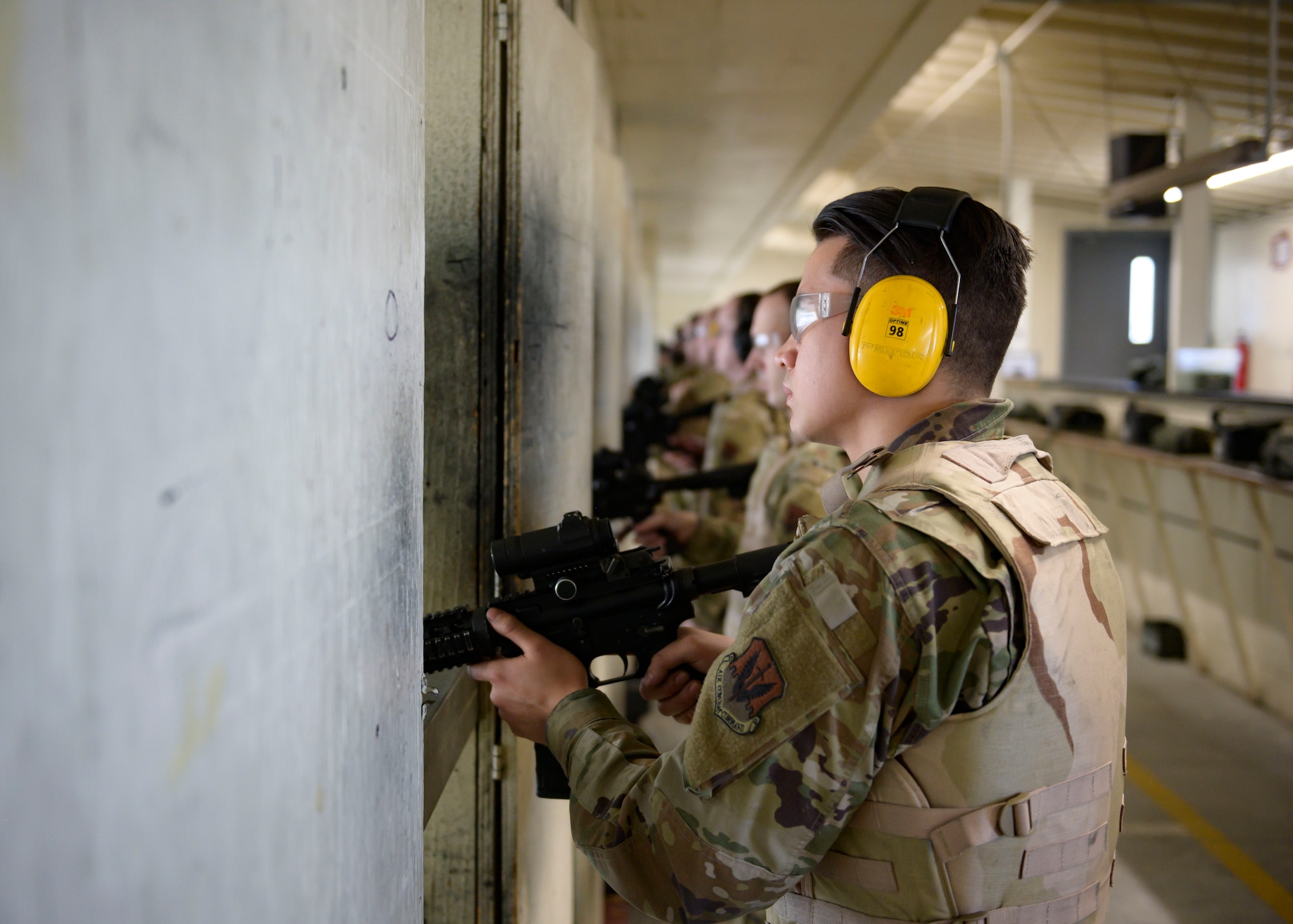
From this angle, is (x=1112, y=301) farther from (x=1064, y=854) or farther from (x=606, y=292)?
(x=1064, y=854)

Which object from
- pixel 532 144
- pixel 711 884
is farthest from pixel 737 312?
pixel 711 884

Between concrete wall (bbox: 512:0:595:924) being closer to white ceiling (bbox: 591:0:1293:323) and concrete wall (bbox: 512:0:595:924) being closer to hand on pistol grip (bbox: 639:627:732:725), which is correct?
hand on pistol grip (bbox: 639:627:732:725)

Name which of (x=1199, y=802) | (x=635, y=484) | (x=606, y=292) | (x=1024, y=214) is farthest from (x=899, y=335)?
(x=1024, y=214)

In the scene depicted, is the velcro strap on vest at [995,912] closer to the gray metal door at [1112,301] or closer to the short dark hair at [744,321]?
the short dark hair at [744,321]

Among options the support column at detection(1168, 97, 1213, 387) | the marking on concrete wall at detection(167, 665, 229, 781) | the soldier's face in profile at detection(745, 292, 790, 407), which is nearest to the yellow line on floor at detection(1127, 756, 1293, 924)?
the soldier's face in profile at detection(745, 292, 790, 407)

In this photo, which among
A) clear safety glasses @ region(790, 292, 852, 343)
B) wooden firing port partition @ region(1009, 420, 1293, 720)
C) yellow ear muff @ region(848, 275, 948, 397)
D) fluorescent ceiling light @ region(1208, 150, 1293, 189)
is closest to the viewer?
yellow ear muff @ region(848, 275, 948, 397)

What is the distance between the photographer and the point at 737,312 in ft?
15.7

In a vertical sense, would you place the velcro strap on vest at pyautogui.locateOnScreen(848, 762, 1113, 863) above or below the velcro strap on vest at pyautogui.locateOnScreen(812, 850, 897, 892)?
above

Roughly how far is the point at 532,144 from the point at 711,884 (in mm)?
1388

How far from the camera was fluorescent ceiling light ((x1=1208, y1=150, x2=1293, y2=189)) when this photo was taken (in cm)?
452

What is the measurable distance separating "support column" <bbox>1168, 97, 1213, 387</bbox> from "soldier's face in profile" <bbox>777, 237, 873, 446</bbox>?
910cm

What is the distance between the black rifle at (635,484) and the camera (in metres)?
3.27

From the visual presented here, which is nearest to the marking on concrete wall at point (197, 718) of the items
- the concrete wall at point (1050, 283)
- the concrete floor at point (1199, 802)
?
the concrete floor at point (1199, 802)

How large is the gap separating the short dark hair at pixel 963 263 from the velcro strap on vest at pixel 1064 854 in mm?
635
